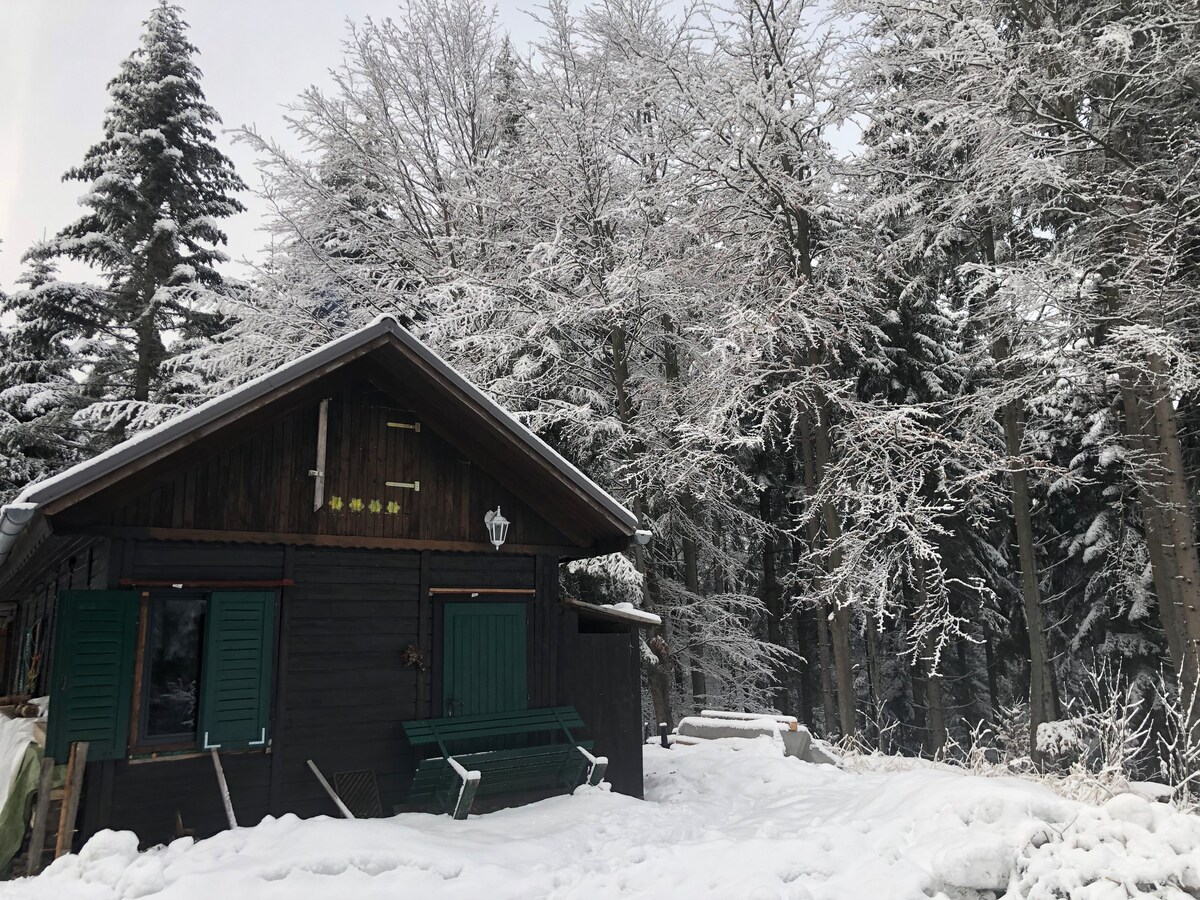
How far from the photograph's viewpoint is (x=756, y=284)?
594 inches

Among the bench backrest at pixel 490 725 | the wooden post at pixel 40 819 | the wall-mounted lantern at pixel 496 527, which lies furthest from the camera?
the wall-mounted lantern at pixel 496 527

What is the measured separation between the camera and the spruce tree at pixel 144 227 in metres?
18.3

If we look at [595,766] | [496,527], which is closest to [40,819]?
[496,527]

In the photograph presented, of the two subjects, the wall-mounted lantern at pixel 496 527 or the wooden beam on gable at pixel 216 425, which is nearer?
the wooden beam on gable at pixel 216 425

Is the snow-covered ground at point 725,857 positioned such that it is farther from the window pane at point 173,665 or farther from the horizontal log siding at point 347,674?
the window pane at point 173,665

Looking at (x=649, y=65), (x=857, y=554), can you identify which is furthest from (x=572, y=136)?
(x=857, y=554)

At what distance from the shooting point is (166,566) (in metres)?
8.48

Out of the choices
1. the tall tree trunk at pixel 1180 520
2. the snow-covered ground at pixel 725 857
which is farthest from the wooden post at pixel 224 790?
the tall tree trunk at pixel 1180 520

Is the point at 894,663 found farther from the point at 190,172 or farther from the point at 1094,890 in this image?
the point at 190,172

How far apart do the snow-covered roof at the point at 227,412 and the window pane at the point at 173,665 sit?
1.55 m

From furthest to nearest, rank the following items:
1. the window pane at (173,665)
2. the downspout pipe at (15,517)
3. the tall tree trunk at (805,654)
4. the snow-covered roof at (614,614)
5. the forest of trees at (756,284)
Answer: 1. the tall tree trunk at (805,654)
2. the forest of trees at (756,284)
3. the snow-covered roof at (614,614)
4. the window pane at (173,665)
5. the downspout pipe at (15,517)

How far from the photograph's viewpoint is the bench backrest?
931 centimetres

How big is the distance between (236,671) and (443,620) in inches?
91.9

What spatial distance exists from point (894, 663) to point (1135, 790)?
1889 cm
